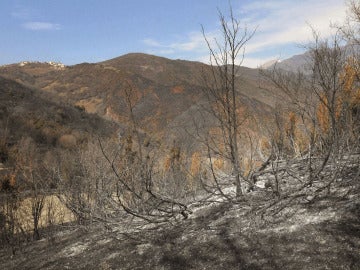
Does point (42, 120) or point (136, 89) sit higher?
point (136, 89)

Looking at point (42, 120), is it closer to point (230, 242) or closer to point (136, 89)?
point (136, 89)

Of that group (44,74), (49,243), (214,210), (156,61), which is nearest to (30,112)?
(49,243)

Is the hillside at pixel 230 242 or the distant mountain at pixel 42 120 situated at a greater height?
the distant mountain at pixel 42 120

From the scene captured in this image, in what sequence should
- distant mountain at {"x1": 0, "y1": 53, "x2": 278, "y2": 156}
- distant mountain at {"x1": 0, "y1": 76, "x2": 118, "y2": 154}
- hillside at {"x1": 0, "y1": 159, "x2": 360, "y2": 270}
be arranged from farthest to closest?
distant mountain at {"x1": 0, "y1": 53, "x2": 278, "y2": 156}, distant mountain at {"x1": 0, "y1": 76, "x2": 118, "y2": 154}, hillside at {"x1": 0, "y1": 159, "x2": 360, "y2": 270}

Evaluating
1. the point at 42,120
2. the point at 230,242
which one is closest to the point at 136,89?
the point at 42,120

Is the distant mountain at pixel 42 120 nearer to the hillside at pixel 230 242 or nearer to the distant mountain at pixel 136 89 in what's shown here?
the distant mountain at pixel 136 89

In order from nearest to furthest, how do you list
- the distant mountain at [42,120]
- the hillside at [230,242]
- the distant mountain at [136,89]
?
1. the hillside at [230,242]
2. the distant mountain at [42,120]
3. the distant mountain at [136,89]

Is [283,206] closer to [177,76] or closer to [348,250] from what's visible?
[348,250]

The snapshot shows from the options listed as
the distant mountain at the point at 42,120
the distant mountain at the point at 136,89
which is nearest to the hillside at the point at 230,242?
the distant mountain at the point at 42,120

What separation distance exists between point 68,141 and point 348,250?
2612 cm

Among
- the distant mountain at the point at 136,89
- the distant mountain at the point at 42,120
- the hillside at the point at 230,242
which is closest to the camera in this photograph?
the hillside at the point at 230,242

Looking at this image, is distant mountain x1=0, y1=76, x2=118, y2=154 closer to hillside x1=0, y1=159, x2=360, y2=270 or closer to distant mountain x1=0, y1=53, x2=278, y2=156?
distant mountain x1=0, y1=53, x2=278, y2=156

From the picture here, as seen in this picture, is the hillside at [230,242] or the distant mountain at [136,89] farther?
the distant mountain at [136,89]

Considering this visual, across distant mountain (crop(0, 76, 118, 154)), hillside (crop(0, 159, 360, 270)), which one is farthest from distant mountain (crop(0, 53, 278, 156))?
hillside (crop(0, 159, 360, 270))
